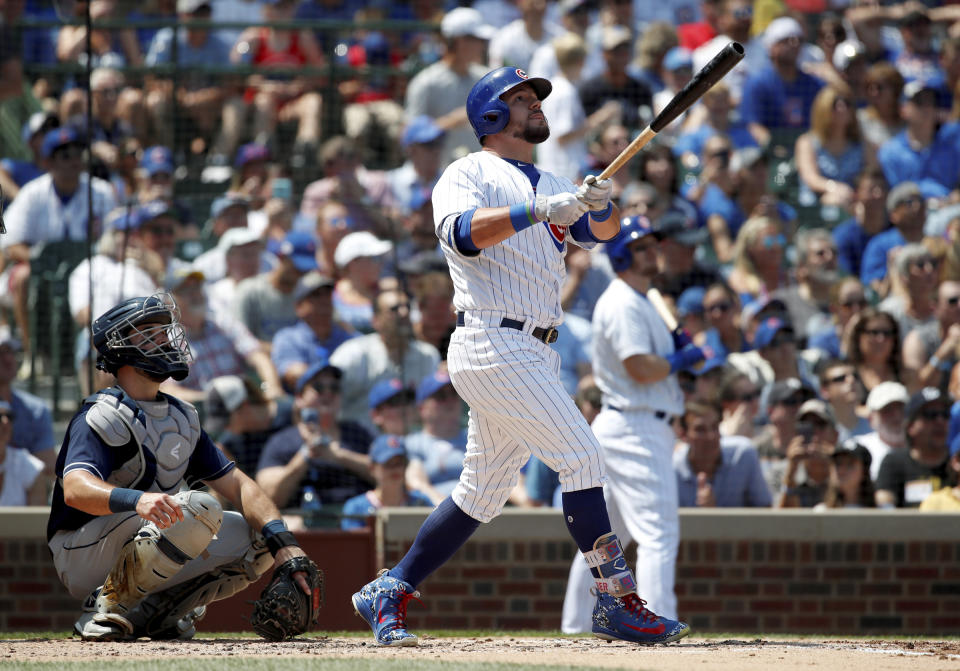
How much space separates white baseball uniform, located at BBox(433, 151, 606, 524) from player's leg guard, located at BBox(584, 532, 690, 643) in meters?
0.21

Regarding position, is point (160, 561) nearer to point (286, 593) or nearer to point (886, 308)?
point (286, 593)

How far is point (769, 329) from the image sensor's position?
805cm

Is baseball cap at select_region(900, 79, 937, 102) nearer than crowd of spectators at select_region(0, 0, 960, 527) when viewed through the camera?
No

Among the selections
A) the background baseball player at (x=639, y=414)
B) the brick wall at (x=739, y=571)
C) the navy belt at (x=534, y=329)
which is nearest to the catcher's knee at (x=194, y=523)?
the navy belt at (x=534, y=329)

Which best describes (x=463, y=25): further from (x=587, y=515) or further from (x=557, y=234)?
(x=587, y=515)

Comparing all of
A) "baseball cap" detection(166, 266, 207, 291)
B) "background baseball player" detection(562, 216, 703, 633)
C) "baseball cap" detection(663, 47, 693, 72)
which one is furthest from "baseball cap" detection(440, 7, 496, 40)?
"background baseball player" detection(562, 216, 703, 633)

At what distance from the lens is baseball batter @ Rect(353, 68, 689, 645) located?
439cm

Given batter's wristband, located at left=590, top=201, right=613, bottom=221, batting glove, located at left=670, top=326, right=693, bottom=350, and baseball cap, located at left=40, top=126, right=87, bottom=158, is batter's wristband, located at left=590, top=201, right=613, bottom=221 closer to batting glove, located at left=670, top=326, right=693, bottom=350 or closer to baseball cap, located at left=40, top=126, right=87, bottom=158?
batting glove, located at left=670, top=326, right=693, bottom=350

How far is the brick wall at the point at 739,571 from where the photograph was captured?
262 inches

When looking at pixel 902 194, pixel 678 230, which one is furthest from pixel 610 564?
pixel 902 194

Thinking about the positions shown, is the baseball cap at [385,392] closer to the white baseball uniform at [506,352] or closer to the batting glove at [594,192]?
the white baseball uniform at [506,352]

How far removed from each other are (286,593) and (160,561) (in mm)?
427

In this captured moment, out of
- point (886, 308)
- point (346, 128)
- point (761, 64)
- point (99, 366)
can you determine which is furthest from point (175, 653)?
point (761, 64)

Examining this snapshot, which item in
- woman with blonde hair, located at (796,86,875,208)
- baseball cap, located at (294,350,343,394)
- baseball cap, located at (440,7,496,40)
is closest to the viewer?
baseball cap, located at (294,350,343,394)
